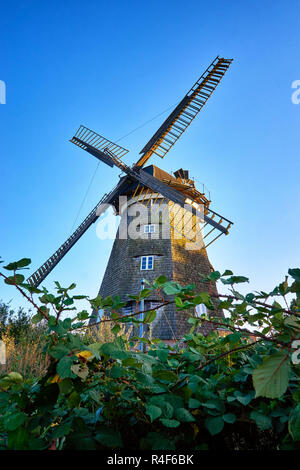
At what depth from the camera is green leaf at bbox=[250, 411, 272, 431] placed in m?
0.82

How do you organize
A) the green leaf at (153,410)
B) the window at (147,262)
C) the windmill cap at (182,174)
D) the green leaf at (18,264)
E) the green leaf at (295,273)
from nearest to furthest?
the green leaf at (153,410), the green leaf at (295,273), the green leaf at (18,264), the window at (147,262), the windmill cap at (182,174)

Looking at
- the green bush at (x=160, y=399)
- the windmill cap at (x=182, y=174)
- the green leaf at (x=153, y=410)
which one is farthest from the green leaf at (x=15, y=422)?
the windmill cap at (x=182, y=174)

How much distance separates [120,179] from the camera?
17.4m

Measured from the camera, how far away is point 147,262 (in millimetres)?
14492

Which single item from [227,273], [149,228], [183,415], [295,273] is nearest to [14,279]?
[183,415]

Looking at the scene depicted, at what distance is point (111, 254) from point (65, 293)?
51.8 feet

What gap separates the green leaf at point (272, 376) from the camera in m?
0.67

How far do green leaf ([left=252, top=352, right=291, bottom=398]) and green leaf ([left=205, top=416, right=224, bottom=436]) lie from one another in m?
0.23

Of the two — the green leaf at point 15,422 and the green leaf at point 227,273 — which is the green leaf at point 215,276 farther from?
the green leaf at point 15,422

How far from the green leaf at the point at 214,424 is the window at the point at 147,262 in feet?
44.2

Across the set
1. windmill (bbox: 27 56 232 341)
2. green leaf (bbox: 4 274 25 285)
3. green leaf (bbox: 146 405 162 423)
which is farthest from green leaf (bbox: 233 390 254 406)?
windmill (bbox: 27 56 232 341)

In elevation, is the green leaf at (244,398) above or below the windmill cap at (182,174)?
below

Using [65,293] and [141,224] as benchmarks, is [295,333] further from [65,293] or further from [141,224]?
[141,224]

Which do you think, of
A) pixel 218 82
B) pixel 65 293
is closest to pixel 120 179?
pixel 218 82
